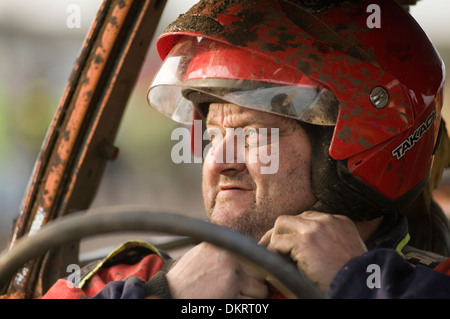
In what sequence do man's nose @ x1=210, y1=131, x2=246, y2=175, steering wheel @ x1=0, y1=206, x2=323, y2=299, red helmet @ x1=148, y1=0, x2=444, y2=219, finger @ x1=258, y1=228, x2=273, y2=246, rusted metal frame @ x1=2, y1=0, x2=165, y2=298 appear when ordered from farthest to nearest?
rusted metal frame @ x1=2, y1=0, x2=165, y2=298
man's nose @ x1=210, y1=131, x2=246, y2=175
red helmet @ x1=148, y1=0, x2=444, y2=219
finger @ x1=258, y1=228, x2=273, y2=246
steering wheel @ x1=0, y1=206, x2=323, y2=299

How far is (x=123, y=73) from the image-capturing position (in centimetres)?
221

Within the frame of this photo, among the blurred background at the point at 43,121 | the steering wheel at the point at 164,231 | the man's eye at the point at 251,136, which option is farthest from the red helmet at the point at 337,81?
the blurred background at the point at 43,121

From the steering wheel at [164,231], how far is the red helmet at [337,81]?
802 millimetres

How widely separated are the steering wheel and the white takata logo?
0.89 metres

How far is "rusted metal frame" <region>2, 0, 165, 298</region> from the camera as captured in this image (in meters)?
2.15

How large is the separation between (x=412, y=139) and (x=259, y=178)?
0.50 meters

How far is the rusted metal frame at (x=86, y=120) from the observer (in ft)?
7.07

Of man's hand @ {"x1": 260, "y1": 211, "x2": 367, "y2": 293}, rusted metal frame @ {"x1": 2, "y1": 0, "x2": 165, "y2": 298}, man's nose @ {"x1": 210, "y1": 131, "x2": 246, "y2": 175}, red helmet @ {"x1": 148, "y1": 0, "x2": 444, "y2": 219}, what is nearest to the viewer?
man's hand @ {"x1": 260, "y1": 211, "x2": 367, "y2": 293}

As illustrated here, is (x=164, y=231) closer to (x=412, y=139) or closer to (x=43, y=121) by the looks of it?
(x=412, y=139)

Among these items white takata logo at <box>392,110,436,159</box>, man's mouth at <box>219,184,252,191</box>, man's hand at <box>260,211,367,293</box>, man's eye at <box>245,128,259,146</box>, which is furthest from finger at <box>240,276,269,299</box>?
white takata logo at <box>392,110,436,159</box>

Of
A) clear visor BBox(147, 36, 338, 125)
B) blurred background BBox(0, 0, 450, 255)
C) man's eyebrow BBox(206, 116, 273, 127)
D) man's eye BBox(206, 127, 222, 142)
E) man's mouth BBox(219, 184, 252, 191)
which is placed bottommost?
blurred background BBox(0, 0, 450, 255)

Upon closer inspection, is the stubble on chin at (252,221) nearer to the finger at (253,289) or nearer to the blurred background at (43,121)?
the finger at (253,289)

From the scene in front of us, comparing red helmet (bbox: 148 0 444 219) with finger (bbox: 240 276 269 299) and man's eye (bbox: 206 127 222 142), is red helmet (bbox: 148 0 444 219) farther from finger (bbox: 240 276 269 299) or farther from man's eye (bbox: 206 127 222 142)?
finger (bbox: 240 276 269 299)

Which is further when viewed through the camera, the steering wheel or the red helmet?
the red helmet
